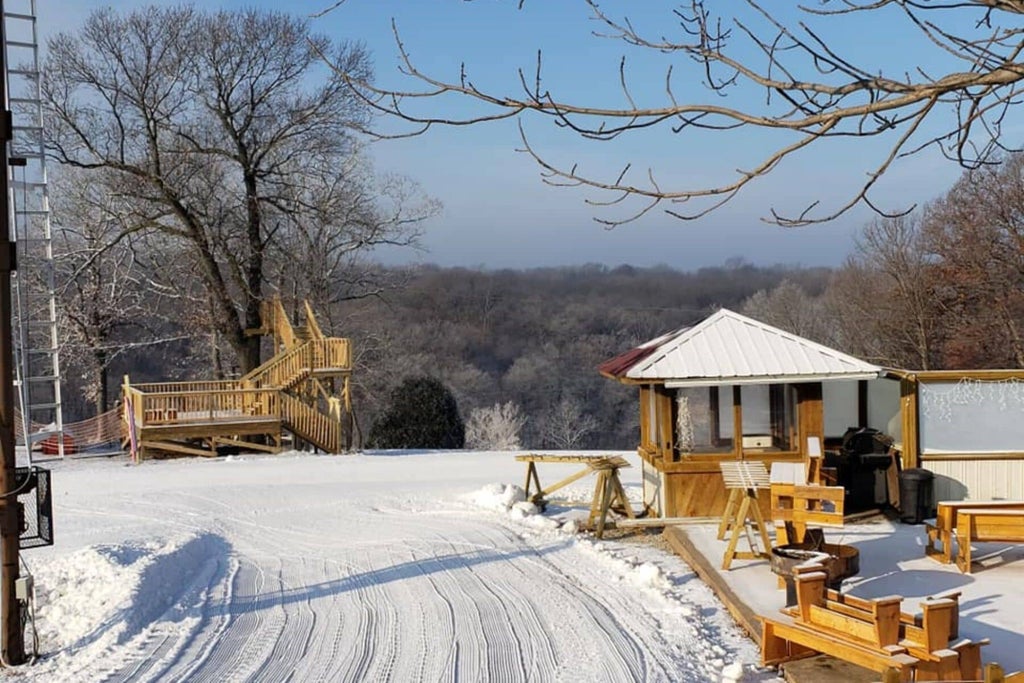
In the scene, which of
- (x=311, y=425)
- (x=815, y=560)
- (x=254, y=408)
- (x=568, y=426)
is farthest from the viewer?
(x=568, y=426)

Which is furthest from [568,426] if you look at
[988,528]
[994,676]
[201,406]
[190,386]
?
[994,676]

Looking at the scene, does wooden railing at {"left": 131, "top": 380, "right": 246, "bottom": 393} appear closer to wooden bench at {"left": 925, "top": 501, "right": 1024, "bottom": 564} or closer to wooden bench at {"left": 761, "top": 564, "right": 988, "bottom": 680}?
wooden bench at {"left": 925, "top": 501, "right": 1024, "bottom": 564}

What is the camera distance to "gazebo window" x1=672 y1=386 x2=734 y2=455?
12898 mm

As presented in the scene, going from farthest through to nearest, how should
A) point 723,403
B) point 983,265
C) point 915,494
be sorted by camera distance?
point 983,265 < point 723,403 < point 915,494

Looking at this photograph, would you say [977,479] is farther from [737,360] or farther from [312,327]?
[312,327]

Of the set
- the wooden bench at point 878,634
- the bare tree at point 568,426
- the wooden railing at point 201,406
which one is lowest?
the bare tree at point 568,426

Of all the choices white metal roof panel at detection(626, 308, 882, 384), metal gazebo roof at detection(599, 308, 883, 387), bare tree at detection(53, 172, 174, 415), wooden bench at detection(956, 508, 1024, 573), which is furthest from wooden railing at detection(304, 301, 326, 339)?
wooden bench at detection(956, 508, 1024, 573)

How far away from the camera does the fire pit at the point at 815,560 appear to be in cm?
870

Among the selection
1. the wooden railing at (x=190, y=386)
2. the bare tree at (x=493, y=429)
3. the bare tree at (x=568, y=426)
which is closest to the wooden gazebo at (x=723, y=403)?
the wooden railing at (x=190, y=386)

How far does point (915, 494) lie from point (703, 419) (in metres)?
2.70

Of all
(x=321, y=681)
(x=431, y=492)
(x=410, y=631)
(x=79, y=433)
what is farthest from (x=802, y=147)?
(x=79, y=433)

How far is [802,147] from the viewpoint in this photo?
12.2 feet

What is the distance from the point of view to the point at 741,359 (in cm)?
1292

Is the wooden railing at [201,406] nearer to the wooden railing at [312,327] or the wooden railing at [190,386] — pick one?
the wooden railing at [190,386]
